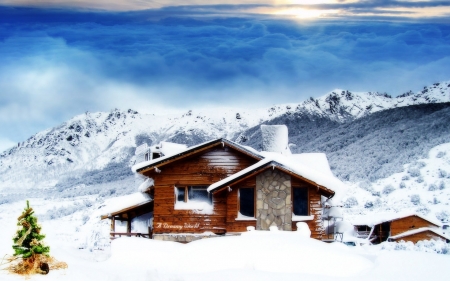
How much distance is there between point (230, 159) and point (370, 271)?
10892 millimetres

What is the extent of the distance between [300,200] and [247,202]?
7.23 ft

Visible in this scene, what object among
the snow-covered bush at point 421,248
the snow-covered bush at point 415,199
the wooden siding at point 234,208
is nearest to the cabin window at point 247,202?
the wooden siding at point 234,208

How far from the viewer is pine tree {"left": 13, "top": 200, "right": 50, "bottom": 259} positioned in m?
10.3

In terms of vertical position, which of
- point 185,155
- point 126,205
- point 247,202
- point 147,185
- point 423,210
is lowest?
point 423,210

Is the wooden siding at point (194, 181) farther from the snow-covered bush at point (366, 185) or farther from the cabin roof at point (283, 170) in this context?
the snow-covered bush at point (366, 185)

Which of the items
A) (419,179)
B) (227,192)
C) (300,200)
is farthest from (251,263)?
(419,179)

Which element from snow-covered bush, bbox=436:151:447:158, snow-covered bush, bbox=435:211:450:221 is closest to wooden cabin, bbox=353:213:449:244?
snow-covered bush, bbox=435:211:450:221

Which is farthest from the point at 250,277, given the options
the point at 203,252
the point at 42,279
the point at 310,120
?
the point at 310,120

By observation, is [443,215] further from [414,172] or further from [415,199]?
[414,172]

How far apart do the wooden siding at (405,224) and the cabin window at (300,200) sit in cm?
1560

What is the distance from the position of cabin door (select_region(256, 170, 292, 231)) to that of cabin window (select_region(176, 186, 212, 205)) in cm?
260

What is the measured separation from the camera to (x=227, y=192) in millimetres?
21188

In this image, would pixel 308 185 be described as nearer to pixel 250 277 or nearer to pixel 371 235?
pixel 250 277

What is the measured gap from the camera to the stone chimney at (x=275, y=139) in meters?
25.3
